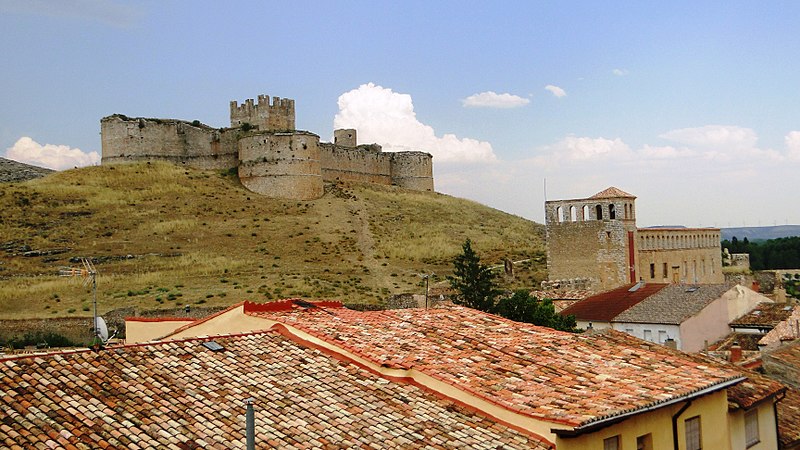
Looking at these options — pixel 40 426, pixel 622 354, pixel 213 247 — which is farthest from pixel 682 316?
pixel 213 247

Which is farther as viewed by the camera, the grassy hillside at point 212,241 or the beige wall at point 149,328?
the grassy hillside at point 212,241

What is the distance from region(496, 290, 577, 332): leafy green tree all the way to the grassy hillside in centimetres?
1402

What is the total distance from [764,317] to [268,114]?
52.1m

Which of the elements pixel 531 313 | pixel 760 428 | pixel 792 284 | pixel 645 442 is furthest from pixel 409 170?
pixel 645 442

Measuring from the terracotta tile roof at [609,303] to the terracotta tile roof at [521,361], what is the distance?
19.1m

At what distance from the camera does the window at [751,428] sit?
42.2 ft

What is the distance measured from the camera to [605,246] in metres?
40.7

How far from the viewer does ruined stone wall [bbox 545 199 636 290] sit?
40438 millimetres

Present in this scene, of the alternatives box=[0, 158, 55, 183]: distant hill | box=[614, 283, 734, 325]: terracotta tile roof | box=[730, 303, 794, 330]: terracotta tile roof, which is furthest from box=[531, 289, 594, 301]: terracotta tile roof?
box=[0, 158, 55, 183]: distant hill

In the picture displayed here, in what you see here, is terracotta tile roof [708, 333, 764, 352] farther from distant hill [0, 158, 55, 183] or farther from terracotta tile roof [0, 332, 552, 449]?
distant hill [0, 158, 55, 183]

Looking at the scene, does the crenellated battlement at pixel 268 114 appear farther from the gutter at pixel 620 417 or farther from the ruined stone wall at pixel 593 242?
the gutter at pixel 620 417

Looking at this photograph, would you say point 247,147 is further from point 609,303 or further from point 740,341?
point 740,341

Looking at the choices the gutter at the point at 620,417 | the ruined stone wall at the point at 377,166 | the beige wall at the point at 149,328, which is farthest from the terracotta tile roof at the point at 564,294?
the ruined stone wall at the point at 377,166

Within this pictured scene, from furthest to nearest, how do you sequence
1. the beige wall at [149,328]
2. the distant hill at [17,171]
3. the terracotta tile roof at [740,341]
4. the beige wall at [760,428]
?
the distant hill at [17,171] → the terracotta tile roof at [740,341] → the beige wall at [149,328] → the beige wall at [760,428]
